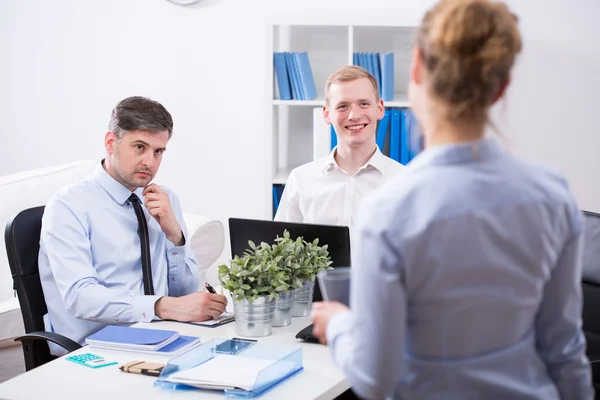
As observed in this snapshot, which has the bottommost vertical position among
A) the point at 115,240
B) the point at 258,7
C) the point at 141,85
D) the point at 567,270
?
the point at 115,240

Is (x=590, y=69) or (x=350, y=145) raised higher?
(x=590, y=69)

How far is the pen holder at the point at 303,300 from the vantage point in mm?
2240

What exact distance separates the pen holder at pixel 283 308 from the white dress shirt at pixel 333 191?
72 centimetres

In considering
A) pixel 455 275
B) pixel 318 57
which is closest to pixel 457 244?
pixel 455 275

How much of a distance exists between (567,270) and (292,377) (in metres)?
0.78

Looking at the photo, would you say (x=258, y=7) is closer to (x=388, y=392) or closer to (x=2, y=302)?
(x=2, y=302)

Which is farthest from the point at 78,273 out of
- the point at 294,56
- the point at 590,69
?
the point at 590,69

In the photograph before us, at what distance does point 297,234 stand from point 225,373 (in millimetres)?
715

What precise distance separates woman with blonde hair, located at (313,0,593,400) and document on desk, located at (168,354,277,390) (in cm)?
54

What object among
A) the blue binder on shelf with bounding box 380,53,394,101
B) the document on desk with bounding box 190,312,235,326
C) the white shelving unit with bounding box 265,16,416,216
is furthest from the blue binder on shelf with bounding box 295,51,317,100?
the document on desk with bounding box 190,312,235,326

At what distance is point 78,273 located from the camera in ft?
7.59

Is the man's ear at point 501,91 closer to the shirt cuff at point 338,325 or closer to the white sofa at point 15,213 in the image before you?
the shirt cuff at point 338,325

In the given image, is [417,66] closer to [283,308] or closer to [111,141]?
[283,308]

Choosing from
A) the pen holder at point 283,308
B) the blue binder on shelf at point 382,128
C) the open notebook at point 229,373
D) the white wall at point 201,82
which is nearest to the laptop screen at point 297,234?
the pen holder at point 283,308
